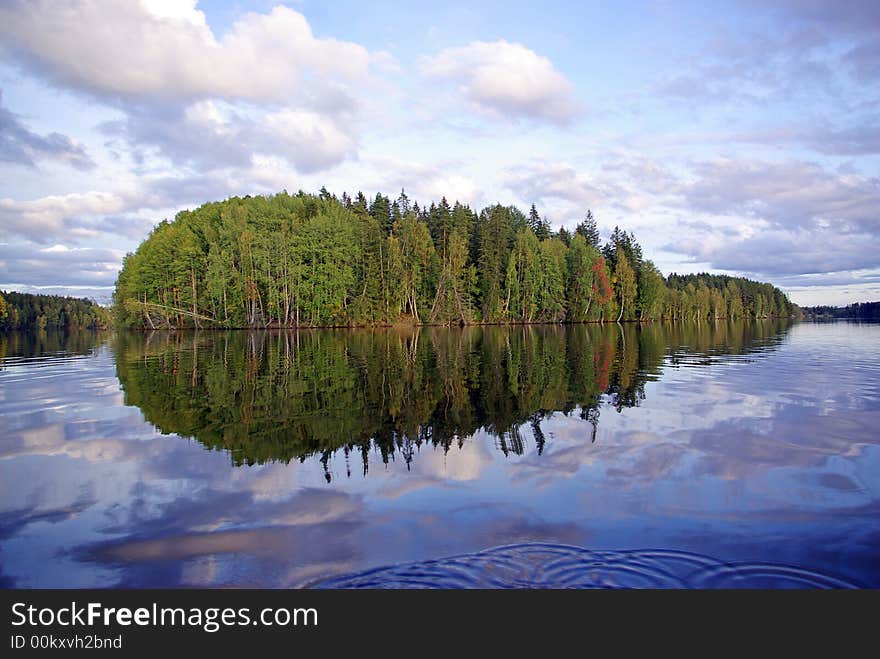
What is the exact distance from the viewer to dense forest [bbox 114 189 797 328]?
3177 inches

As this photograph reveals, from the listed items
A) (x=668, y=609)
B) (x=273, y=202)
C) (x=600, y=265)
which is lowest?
(x=668, y=609)

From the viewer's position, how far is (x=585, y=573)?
18.8 feet

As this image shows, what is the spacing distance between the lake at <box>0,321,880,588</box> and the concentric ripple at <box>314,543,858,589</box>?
0.03 m

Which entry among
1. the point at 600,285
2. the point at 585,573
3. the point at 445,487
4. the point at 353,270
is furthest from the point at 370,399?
the point at 600,285

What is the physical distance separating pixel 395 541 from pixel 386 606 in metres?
1.44

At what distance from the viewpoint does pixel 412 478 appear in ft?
29.9

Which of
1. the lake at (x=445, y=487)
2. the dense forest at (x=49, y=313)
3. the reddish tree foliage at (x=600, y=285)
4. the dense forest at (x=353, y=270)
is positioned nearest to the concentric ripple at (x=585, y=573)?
the lake at (x=445, y=487)

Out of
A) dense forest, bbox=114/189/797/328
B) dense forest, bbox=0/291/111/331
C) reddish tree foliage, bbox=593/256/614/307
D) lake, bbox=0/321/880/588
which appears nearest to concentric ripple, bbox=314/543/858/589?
lake, bbox=0/321/880/588

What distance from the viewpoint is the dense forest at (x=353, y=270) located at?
80.7 m

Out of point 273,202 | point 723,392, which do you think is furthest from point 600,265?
point 723,392

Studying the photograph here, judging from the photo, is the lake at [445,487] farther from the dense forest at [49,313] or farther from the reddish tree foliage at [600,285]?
the dense forest at [49,313]

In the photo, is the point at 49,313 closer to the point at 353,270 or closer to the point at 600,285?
the point at 353,270

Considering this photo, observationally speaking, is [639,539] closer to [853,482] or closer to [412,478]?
[412,478]

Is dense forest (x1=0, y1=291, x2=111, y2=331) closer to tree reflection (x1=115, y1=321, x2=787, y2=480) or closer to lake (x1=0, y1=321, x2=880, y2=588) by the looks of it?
tree reflection (x1=115, y1=321, x2=787, y2=480)
